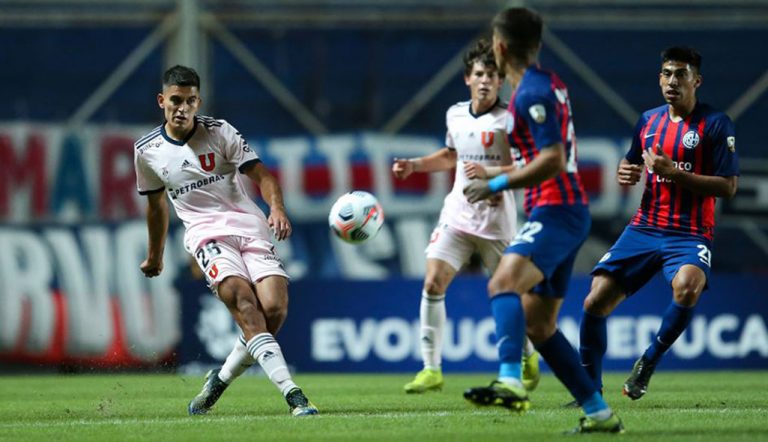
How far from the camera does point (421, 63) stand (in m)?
18.1

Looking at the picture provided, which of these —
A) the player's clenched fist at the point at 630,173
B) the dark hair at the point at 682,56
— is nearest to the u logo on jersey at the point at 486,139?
the player's clenched fist at the point at 630,173

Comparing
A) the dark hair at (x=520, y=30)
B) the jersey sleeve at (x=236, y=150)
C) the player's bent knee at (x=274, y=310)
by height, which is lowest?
the player's bent knee at (x=274, y=310)

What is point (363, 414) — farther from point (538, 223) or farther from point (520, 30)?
point (520, 30)

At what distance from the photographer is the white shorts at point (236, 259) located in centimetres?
779

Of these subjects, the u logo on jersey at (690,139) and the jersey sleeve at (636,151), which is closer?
the u logo on jersey at (690,139)

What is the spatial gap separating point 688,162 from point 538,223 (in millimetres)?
2235

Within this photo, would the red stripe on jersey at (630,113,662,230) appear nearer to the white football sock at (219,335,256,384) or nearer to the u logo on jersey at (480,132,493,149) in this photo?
the u logo on jersey at (480,132,493,149)

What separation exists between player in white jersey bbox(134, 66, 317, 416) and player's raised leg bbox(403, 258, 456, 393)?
171 cm

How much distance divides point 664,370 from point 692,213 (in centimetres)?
599

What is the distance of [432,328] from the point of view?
9.62 m

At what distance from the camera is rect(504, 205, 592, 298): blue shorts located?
6.35 meters

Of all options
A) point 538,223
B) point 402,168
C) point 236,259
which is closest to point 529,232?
point 538,223

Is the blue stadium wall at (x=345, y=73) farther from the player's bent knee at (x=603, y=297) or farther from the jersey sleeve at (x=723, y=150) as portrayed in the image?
the player's bent knee at (x=603, y=297)

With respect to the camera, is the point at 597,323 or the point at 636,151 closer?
the point at 597,323
